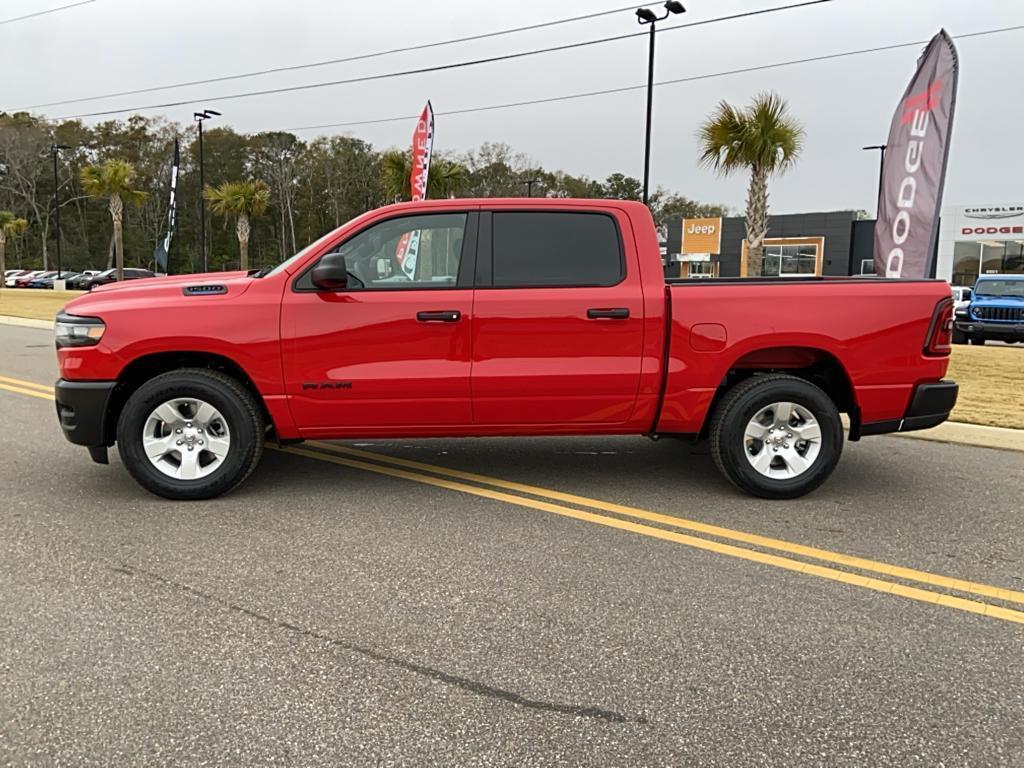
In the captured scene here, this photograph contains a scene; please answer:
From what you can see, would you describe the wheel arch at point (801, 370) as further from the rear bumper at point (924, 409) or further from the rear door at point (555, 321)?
the rear door at point (555, 321)

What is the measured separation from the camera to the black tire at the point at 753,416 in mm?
5383

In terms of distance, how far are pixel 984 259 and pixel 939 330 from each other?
40.5 m

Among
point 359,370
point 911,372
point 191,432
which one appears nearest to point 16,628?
point 191,432

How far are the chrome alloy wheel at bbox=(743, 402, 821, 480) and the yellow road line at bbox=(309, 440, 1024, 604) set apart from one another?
0.79m

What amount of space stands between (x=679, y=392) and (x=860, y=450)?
2.53m

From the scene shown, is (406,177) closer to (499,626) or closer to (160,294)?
(160,294)

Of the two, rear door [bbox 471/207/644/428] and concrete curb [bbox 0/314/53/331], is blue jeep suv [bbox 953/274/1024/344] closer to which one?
rear door [bbox 471/207/644/428]

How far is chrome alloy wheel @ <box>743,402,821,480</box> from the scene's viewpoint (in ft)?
17.8

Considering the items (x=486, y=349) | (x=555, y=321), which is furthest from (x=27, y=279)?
(x=555, y=321)

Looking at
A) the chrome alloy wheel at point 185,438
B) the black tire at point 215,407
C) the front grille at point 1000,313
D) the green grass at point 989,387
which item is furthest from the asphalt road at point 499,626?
the front grille at point 1000,313

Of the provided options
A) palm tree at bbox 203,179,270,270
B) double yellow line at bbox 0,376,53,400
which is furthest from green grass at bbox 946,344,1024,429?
palm tree at bbox 203,179,270,270

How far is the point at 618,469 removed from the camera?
6.24 meters

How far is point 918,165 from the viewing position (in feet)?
39.4

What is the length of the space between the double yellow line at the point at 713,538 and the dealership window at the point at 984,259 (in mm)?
40043
